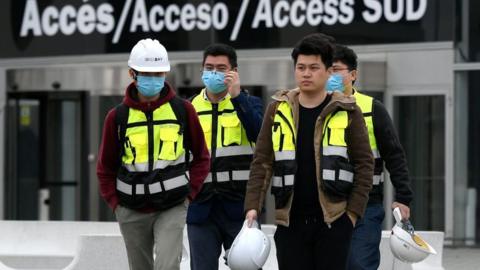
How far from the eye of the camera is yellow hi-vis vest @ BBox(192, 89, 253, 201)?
7508 mm

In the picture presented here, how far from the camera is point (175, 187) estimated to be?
268 inches

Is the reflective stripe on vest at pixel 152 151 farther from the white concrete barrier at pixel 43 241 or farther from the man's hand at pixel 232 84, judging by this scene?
the white concrete barrier at pixel 43 241

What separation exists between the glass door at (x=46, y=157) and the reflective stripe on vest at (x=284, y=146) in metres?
12.0

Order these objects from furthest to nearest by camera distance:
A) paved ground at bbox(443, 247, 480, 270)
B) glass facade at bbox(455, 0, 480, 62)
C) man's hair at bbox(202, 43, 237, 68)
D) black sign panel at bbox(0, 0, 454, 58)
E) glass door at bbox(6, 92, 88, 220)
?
glass door at bbox(6, 92, 88, 220)
black sign panel at bbox(0, 0, 454, 58)
glass facade at bbox(455, 0, 480, 62)
paved ground at bbox(443, 247, 480, 270)
man's hair at bbox(202, 43, 237, 68)

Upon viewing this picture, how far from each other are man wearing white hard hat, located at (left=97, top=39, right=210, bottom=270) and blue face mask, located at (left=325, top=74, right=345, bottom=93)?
3.35ft

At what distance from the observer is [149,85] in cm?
680

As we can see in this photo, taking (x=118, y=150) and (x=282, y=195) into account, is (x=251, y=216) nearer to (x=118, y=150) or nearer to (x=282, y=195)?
(x=282, y=195)

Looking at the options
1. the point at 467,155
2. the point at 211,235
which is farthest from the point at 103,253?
the point at 467,155

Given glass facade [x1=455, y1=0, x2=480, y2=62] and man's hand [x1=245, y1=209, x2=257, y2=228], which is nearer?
man's hand [x1=245, y1=209, x2=257, y2=228]

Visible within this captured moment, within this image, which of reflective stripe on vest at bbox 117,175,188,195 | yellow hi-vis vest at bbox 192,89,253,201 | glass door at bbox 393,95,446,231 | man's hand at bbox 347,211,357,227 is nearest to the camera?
man's hand at bbox 347,211,357,227

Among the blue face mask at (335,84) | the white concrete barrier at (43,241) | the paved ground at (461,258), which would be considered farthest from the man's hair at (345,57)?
the paved ground at (461,258)

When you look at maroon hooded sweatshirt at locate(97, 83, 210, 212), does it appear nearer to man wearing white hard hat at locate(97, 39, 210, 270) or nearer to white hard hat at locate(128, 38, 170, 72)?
man wearing white hard hat at locate(97, 39, 210, 270)

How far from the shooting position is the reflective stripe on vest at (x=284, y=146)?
598cm

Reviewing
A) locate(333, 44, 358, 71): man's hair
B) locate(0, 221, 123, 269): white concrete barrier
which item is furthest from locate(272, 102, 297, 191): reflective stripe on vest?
locate(0, 221, 123, 269): white concrete barrier
